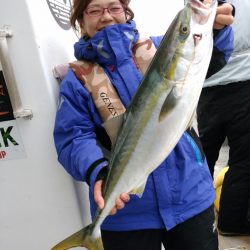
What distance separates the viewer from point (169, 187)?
1.99 metres

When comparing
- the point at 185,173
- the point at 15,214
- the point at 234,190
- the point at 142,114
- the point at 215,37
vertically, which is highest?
the point at 215,37

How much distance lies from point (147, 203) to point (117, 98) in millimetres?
572

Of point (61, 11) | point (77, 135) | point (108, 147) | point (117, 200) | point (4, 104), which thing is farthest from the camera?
point (61, 11)

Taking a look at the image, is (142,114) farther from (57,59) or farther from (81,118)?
(57,59)

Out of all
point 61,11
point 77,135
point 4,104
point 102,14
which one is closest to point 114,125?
point 77,135

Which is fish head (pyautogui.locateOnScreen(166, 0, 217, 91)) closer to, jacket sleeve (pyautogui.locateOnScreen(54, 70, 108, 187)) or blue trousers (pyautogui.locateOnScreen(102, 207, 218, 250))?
jacket sleeve (pyautogui.locateOnScreen(54, 70, 108, 187))

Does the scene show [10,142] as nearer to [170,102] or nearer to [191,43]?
[170,102]

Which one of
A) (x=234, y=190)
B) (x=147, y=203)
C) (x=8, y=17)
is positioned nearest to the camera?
(x=147, y=203)

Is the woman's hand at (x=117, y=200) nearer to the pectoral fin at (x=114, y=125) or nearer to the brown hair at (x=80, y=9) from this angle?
the pectoral fin at (x=114, y=125)

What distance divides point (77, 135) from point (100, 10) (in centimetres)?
71

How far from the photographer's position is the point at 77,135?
1.98 m

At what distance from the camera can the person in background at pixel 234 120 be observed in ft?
11.0

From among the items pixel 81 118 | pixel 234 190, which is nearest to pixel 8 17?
pixel 81 118

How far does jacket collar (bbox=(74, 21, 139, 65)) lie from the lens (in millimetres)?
2064
